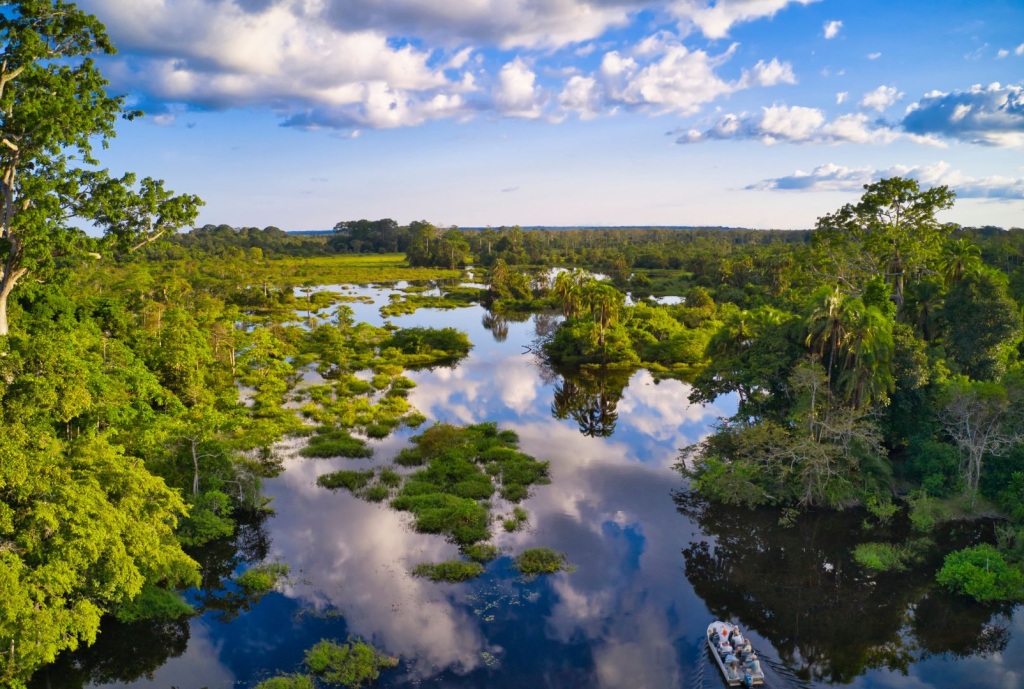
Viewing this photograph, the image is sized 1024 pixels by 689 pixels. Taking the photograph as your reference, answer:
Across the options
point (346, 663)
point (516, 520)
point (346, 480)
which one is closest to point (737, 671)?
point (346, 663)

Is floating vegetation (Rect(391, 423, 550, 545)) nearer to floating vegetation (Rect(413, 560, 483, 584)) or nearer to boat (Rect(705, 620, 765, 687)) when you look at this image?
floating vegetation (Rect(413, 560, 483, 584))

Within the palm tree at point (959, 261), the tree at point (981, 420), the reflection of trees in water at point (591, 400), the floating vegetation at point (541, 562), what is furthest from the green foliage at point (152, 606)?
the palm tree at point (959, 261)

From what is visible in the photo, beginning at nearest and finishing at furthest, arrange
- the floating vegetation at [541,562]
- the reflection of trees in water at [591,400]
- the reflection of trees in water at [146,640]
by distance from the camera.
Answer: the reflection of trees in water at [146,640] → the floating vegetation at [541,562] → the reflection of trees in water at [591,400]

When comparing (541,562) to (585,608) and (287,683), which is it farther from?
(287,683)

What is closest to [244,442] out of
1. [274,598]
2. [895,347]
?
[274,598]

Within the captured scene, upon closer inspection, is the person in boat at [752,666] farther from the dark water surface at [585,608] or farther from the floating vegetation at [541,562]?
the floating vegetation at [541,562]

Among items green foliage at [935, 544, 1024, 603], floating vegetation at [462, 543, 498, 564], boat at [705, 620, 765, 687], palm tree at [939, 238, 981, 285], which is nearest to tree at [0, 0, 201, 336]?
floating vegetation at [462, 543, 498, 564]
